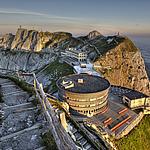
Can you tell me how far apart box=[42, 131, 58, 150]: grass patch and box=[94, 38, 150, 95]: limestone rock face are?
97.8 meters

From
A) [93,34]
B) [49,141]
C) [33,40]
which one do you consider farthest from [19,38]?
[49,141]

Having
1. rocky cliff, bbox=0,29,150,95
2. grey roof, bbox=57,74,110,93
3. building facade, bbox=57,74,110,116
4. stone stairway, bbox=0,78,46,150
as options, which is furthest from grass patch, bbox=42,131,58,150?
rocky cliff, bbox=0,29,150,95

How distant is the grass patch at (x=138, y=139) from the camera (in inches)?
1925

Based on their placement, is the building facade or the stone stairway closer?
the stone stairway

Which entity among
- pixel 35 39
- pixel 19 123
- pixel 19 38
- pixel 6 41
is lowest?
pixel 6 41

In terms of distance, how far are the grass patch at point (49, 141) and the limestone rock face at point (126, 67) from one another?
97.8 m

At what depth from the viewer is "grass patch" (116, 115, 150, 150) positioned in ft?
160

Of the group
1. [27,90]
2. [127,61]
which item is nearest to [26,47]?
[127,61]

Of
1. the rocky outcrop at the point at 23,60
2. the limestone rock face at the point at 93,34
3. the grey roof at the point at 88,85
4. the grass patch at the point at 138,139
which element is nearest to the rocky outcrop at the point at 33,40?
the rocky outcrop at the point at 23,60

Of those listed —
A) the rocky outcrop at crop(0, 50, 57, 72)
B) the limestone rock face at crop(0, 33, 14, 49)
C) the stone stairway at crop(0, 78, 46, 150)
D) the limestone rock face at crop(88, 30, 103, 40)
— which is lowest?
the rocky outcrop at crop(0, 50, 57, 72)

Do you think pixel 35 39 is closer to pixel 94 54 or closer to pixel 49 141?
pixel 94 54

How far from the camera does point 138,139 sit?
53.5m

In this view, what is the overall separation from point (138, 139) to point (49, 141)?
51.7 metres

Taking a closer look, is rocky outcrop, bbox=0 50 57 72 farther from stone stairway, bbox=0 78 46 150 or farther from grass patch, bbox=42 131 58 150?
grass patch, bbox=42 131 58 150
